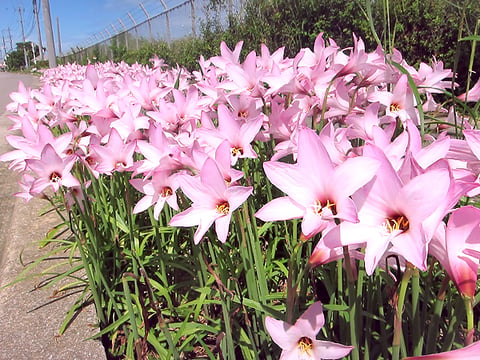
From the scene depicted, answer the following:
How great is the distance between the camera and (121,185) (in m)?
2.00

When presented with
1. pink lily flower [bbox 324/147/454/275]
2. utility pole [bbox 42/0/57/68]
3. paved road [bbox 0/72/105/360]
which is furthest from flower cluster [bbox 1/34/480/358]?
utility pole [bbox 42/0/57/68]

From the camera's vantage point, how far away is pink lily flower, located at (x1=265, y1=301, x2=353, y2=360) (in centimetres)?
73

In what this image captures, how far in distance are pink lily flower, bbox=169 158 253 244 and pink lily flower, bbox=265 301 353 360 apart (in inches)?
7.7

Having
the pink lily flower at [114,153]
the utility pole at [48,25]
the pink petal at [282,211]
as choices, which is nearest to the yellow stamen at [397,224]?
the pink petal at [282,211]

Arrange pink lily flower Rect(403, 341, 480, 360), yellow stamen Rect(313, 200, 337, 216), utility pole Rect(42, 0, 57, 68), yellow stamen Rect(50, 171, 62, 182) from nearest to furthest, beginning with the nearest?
pink lily flower Rect(403, 341, 480, 360), yellow stamen Rect(313, 200, 337, 216), yellow stamen Rect(50, 171, 62, 182), utility pole Rect(42, 0, 57, 68)

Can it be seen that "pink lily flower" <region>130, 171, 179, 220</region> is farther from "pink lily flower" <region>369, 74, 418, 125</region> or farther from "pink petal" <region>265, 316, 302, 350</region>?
"pink lily flower" <region>369, 74, 418, 125</region>

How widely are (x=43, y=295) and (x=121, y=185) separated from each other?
60cm

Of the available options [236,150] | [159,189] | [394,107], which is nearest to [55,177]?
[159,189]

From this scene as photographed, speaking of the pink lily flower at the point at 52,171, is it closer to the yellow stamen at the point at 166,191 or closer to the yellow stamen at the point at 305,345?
the yellow stamen at the point at 166,191

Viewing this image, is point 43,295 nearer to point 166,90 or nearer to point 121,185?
point 121,185

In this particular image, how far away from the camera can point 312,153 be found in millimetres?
626

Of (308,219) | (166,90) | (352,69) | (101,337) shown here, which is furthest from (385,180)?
(101,337)

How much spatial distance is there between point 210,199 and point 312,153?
0.28m

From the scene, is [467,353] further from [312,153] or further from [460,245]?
[312,153]
